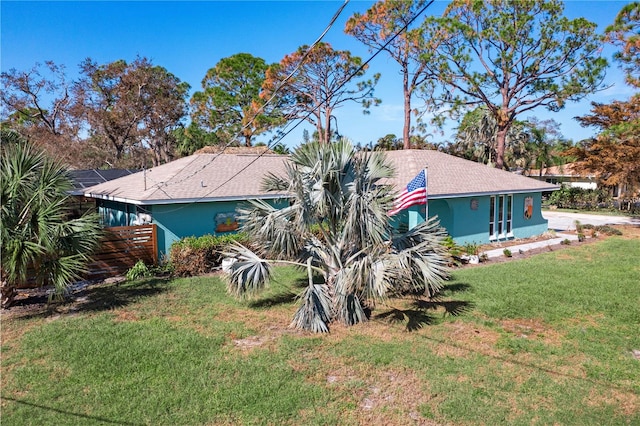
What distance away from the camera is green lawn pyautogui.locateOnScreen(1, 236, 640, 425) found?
16.9 ft

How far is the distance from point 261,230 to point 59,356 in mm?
4182

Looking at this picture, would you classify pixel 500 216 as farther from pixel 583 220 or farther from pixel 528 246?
pixel 583 220

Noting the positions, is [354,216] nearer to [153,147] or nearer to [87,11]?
[87,11]

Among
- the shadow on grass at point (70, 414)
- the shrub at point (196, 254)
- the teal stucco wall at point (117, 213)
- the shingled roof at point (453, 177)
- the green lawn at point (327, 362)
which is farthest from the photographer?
the shingled roof at point (453, 177)

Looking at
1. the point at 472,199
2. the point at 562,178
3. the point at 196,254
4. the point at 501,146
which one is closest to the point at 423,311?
the point at 196,254

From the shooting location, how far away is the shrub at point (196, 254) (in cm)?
1227

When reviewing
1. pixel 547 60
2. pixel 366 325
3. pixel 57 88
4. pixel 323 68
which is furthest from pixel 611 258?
pixel 57 88

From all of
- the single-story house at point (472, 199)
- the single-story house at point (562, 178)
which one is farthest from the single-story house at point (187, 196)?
the single-story house at point (562, 178)

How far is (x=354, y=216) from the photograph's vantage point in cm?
788

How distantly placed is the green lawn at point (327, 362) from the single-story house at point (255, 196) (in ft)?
12.3

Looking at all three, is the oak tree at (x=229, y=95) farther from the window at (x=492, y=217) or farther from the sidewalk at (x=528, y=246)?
the sidewalk at (x=528, y=246)

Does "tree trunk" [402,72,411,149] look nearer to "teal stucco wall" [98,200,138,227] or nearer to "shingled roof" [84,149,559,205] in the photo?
"shingled roof" [84,149,559,205]

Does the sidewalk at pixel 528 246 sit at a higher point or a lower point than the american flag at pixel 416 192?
lower

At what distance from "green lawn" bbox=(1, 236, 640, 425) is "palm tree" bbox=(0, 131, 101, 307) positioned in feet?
3.68
